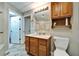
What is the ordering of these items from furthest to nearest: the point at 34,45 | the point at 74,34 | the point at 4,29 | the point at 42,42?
1. the point at 34,45
2. the point at 42,42
3. the point at 4,29
4. the point at 74,34

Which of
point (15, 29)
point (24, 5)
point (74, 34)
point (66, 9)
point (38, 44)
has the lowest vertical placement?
point (38, 44)

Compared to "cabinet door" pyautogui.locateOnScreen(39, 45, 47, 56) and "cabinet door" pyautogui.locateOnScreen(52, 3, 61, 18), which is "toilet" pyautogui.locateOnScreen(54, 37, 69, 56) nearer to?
"cabinet door" pyautogui.locateOnScreen(39, 45, 47, 56)

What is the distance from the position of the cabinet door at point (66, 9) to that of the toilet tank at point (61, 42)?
58 centimetres

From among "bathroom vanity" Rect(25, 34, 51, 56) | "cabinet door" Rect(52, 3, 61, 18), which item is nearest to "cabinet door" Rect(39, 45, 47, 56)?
"bathroom vanity" Rect(25, 34, 51, 56)

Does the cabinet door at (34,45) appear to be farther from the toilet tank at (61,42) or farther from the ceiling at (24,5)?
the ceiling at (24,5)

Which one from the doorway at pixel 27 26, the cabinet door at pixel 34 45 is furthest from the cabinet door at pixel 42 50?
the doorway at pixel 27 26

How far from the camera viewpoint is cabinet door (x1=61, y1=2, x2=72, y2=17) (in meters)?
2.46

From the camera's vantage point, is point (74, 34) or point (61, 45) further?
point (61, 45)

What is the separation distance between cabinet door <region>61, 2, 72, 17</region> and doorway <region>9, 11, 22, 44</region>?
1070mm

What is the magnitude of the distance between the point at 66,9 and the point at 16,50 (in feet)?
5.01

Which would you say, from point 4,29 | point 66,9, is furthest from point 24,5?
point 66,9

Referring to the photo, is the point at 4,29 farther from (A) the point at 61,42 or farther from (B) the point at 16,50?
(A) the point at 61,42

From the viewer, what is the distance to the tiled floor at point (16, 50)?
8.33 ft

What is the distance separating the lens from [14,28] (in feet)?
8.54
